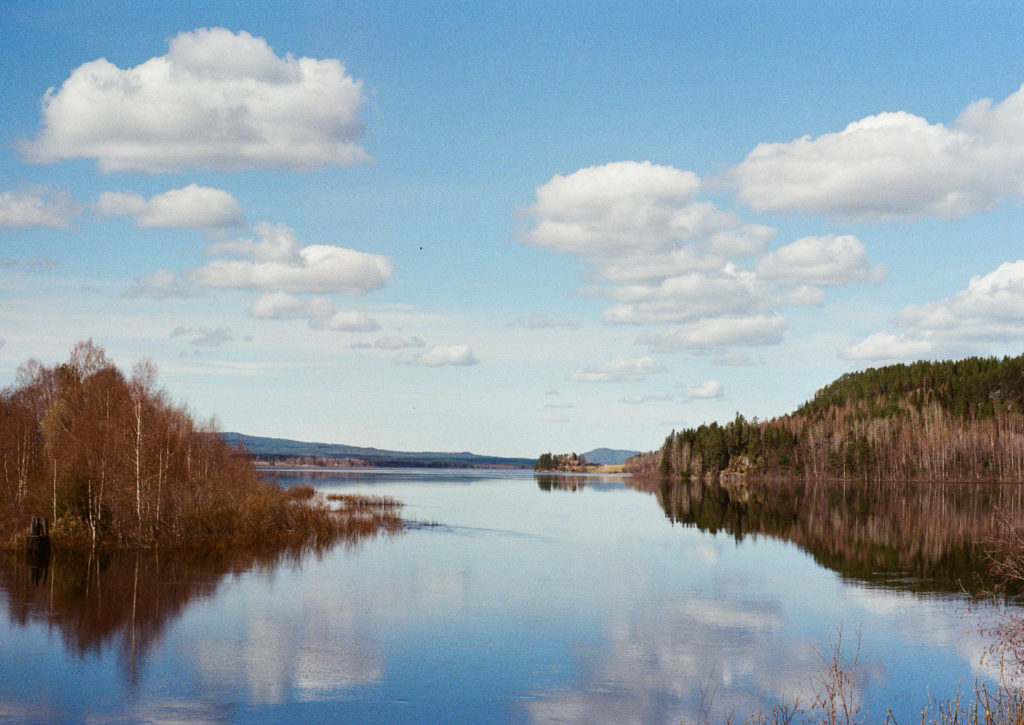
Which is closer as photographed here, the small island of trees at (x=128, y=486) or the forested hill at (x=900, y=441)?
the small island of trees at (x=128, y=486)

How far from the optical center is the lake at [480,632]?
61.1 ft

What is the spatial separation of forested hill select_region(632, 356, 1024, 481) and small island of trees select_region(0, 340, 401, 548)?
426ft

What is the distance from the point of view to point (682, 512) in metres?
79.1

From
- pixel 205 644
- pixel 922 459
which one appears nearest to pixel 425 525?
pixel 205 644

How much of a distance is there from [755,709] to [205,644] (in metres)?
14.3

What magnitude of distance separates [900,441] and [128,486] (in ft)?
518

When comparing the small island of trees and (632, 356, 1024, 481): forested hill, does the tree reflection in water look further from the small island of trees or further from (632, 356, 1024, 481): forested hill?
(632, 356, 1024, 481): forested hill

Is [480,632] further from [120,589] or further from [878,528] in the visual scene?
[878,528]

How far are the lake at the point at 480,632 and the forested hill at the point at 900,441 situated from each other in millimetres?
123901

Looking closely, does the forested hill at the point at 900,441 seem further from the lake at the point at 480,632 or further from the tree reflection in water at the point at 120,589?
the tree reflection in water at the point at 120,589

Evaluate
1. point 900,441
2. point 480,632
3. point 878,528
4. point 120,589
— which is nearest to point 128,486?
point 120,589

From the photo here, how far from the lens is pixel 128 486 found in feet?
146

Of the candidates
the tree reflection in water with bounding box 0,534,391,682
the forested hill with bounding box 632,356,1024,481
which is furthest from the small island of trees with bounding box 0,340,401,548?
the forested hill with bounding box 632,356,1024,481

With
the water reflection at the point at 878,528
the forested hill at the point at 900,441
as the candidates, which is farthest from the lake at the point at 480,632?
the forested hill at the point at 900,441
